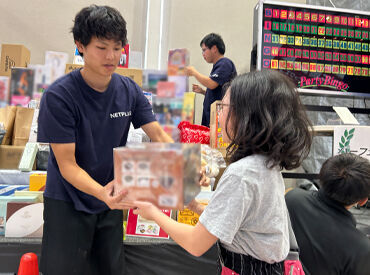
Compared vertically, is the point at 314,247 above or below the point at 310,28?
below

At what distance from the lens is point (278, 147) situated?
92cm

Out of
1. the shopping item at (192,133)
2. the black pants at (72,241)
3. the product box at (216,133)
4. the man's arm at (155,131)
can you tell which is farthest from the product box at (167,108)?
the black pants at (72,241)

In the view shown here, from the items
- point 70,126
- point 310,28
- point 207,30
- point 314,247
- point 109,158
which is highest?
point 207,30

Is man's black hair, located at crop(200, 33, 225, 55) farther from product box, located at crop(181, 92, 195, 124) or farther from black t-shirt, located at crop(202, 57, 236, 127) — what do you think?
product box, located at crop(181, 92, 195, 124)

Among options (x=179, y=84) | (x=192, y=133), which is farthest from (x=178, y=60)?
(x=192, y=133)

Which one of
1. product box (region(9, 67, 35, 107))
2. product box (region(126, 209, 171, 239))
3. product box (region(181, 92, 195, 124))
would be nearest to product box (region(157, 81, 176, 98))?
product box (region(181, 92, 195, 124))

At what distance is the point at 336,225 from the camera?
1.58m

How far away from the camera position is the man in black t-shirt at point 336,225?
5.00 ft

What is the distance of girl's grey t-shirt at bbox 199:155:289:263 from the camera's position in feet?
2.83

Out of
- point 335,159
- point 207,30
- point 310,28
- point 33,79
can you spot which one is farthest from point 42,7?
point 335,159

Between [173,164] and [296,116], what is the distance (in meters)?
0.43

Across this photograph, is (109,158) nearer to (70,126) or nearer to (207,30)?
(70,126)

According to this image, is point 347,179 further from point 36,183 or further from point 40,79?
point 40,79

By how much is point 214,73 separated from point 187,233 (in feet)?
7.73
